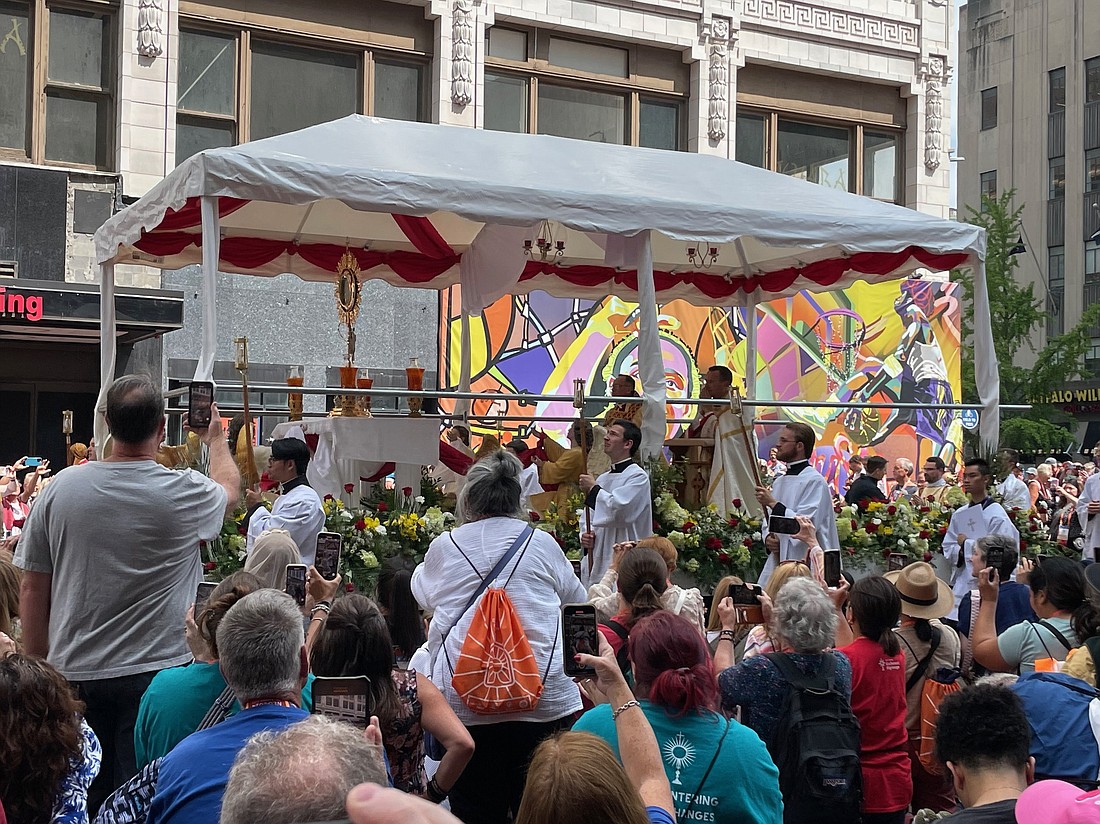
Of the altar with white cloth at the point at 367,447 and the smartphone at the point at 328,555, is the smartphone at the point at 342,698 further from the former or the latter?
the altar with white cloth at the point at 367,447

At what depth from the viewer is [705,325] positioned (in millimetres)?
21688

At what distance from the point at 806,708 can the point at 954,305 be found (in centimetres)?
2031

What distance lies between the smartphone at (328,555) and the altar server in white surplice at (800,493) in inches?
197

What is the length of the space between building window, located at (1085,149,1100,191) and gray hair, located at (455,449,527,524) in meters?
47.8

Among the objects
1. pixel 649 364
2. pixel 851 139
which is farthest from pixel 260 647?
pixel 851 139

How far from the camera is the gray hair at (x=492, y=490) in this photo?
5707 mm

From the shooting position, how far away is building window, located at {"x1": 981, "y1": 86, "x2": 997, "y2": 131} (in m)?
52.3

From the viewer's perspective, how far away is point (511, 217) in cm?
1013

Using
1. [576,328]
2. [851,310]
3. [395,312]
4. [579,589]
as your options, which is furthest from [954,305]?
[579,589]

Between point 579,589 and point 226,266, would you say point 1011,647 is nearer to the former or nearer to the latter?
point 579,589

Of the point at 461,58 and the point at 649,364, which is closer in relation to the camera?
the point at 649,364

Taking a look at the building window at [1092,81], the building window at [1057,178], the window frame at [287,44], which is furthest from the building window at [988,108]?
the window frame at [287,44]

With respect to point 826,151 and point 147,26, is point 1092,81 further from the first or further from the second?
point 147,26

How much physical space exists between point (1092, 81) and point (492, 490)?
48.2 meters
